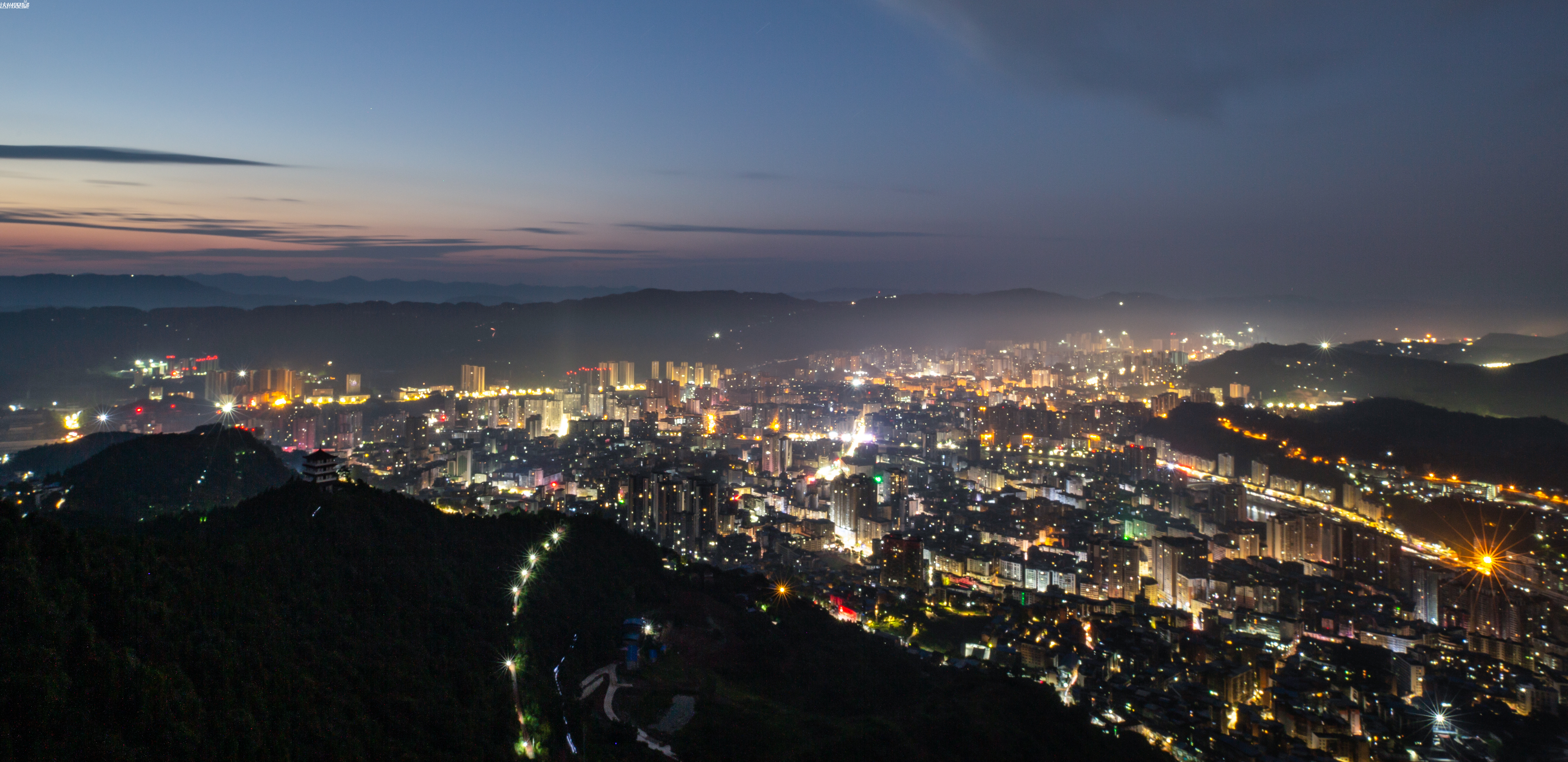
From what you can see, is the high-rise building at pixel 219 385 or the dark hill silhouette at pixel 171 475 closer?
the dark hill silhouette at pixel 171 475

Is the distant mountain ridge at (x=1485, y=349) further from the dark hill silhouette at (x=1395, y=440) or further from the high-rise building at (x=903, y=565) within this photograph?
the high-rise building at (x=903, y=565)

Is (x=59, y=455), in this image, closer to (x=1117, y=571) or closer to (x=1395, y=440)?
(x=1117, y=571)

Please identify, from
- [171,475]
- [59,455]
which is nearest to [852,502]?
[171,475]

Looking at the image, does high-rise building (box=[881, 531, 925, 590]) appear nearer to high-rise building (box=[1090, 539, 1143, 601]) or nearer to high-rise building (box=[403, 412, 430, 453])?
high-rise building (box=[1090, 539, 1143, 601])

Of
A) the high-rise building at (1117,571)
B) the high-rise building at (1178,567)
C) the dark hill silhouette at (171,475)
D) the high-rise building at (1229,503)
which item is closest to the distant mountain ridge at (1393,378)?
the high-rise building at (1229,503)

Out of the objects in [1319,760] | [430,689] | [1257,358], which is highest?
[1257,358]

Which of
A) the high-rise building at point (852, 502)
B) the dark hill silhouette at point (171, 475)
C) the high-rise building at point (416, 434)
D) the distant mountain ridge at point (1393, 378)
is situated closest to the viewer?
the dark hill silhouette at point (171, 475)

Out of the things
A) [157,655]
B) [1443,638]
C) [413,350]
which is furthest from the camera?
[413,350]

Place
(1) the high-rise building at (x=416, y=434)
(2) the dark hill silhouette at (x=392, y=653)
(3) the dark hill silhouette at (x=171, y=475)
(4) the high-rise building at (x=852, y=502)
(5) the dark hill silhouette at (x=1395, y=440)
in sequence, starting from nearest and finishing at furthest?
1. (2) the dark hill silhouette at (x=392, y=653)
2. (3) the dark hill silhouette at (x=171, y=475)
3. (5) the dark hill silhouette at (x=1395, y=440)
4. (4) the high-rise building at (x=852, y=502)
5. (1) the high-rise building at (x=416, y=434)

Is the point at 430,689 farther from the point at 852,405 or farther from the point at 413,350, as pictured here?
the point at 413,350

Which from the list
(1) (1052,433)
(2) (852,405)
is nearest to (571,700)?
(1) (1052,433)
